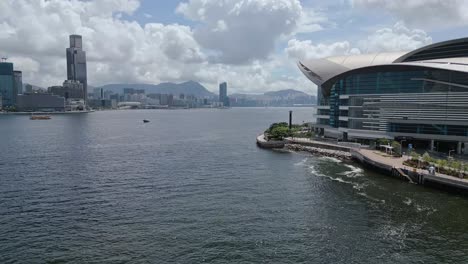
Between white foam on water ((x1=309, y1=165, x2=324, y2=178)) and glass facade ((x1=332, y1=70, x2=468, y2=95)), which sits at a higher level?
glass facade ((x1=332, y1=70, x2=468, y2=95))

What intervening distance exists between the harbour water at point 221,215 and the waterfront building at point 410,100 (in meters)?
20.7

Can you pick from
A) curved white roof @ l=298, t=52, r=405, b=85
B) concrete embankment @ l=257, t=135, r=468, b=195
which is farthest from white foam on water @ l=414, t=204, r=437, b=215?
curved white roof @ l=298, t=52, r=405, b=85

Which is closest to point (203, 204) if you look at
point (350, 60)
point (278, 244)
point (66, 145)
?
point (278, 244)

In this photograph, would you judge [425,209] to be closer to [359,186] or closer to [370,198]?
[370,198]

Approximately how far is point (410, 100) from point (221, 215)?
53948mm

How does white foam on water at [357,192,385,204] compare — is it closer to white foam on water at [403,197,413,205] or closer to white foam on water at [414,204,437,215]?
white foam on water at [403,197,413,205]

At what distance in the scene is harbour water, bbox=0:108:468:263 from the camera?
28.7m

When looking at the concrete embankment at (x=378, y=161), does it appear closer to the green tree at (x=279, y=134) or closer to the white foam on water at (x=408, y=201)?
the green tree at (x=279, y=134)

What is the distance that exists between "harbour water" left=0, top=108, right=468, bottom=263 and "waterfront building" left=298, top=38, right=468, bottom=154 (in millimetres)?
20727

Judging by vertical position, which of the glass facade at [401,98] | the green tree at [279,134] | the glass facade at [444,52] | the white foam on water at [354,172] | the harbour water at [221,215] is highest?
the glass facade at [444,52]

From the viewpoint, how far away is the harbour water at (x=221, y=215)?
2867 cm

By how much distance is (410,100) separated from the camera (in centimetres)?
7331

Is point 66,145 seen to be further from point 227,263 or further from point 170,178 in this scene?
point 227,263

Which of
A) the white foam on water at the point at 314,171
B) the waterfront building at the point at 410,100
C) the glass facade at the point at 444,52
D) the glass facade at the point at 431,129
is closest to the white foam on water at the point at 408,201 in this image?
the white foam on water at the point at 314,171
